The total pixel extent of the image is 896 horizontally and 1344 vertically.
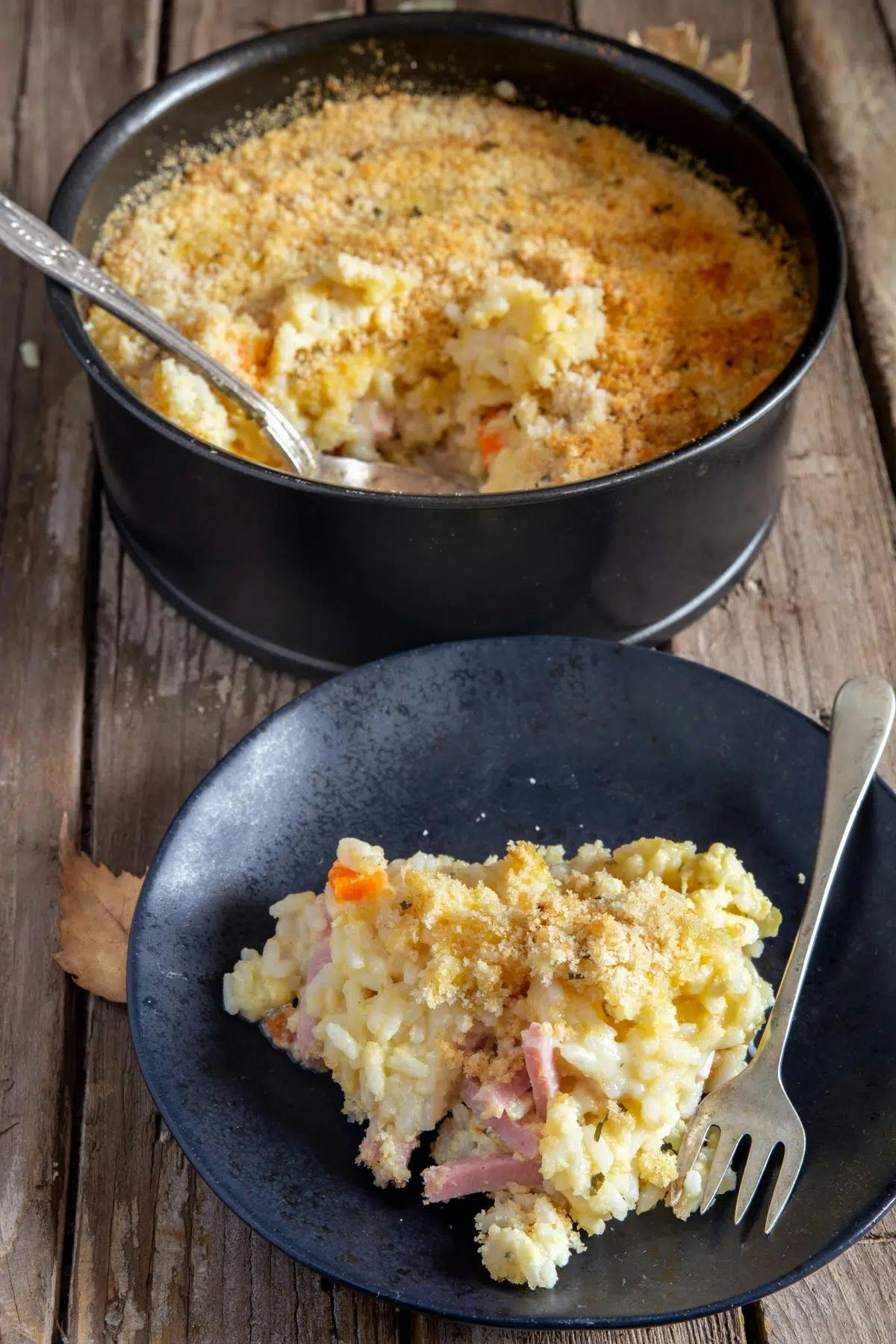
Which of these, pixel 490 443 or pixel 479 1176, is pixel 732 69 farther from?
pixel 479 1176

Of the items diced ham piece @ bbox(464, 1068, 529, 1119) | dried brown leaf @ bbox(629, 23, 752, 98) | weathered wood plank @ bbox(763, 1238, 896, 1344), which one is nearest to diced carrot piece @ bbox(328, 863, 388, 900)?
diced ham piece @ bbox(464, 1068, 529, 1119)

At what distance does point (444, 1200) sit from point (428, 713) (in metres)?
0.71

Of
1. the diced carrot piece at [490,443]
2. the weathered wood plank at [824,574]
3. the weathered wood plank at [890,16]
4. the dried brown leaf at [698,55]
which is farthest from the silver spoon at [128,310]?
the weathered wood plank at [890,16]

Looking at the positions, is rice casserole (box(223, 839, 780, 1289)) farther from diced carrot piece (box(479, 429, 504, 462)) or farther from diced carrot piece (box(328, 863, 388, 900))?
diced carrot piece (box(479, 429, 504, 462))

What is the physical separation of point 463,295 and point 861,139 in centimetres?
132

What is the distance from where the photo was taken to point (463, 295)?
2445mm

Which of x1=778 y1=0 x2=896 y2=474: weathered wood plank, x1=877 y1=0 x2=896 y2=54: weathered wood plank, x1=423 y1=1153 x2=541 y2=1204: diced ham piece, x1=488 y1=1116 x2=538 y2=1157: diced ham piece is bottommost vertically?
x1=423 y1=1153 x2=541 y2=1204: diced ham piece

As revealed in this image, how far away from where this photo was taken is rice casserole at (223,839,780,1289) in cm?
157

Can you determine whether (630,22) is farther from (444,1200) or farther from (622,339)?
(444,1200)

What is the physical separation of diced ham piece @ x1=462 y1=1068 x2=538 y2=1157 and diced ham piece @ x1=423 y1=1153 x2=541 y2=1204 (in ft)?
0.06

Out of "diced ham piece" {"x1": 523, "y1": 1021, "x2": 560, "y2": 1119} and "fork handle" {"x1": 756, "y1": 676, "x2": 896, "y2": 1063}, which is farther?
"fork handle" {"x1": 756, "y1": 676, "x2": 896, "y2": 1063}

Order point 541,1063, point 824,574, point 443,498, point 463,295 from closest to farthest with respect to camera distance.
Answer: point 541,1063
point 443,498
point 463,295
point 824,574

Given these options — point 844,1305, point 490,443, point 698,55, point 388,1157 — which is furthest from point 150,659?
point 698,55

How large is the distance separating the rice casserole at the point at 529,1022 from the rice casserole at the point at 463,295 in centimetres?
79
